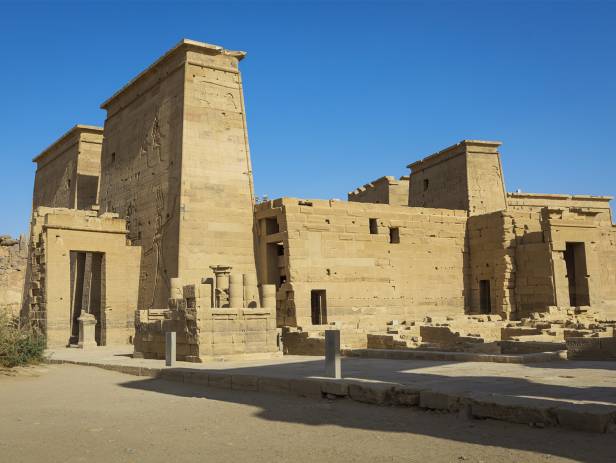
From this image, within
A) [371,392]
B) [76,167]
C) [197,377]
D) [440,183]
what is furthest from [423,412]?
[76,167]

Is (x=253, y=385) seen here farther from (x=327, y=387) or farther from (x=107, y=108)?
(x=107, y=108)

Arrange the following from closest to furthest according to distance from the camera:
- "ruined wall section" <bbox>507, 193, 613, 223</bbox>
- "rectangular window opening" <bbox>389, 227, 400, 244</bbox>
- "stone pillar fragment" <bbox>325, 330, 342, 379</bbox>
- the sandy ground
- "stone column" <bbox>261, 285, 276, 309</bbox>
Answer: the sandy ground, "stone pillar fragment" <bbox>325, 330, 342, 379</bbox>, "stone column" <bbox>261, 285, 276, 309</bbox>, "rectangular window opening" <bbox>389, 227, 400, 244</bbox>, "ruined wall section" <bbox>507, 193, 613, 223</bbox>

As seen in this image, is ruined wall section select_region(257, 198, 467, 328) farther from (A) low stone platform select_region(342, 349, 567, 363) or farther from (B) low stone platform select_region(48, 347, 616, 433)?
(B) low stone platform select_region(48, 347, 616, 433)

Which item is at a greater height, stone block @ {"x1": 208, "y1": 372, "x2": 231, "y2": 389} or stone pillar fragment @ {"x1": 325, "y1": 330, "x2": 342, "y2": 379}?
stone pillar fragment @ {"x1": 325, "y1": 330, "x2": 342, "y2": 379}

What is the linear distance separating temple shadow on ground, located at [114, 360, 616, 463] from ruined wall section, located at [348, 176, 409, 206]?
785 inches

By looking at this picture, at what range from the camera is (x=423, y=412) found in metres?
6.87

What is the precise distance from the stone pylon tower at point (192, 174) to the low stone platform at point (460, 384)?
7.23 meters

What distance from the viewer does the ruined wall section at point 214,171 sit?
18.9 m

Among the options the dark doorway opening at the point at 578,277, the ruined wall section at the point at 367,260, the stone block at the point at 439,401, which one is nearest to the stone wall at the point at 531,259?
the dark doorway opening at the point at 578,277

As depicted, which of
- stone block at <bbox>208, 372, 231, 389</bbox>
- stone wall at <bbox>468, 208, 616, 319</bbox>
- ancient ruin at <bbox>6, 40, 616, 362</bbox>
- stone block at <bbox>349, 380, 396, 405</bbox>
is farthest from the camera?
stone wall at <bbox>468, 208, 616, 319</bbox>

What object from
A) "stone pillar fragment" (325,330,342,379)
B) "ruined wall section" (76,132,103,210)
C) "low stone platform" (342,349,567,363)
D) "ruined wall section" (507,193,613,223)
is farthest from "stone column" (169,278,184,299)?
"ruined wall section" (507,193,613,223)

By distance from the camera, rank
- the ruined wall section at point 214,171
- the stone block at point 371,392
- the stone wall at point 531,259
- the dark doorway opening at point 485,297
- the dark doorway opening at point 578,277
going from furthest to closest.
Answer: the dark doorway opening at point 485,297 < the dark doorway opening at point 578,277 < the stone wall at point 531,259 < the ruined wall section at point 214,171 < the stone block at point 371,392

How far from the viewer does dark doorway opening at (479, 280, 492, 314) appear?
76.4 ft

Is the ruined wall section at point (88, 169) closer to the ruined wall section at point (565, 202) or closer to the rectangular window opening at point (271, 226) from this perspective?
the rectangular window opening at point (271, 226)
